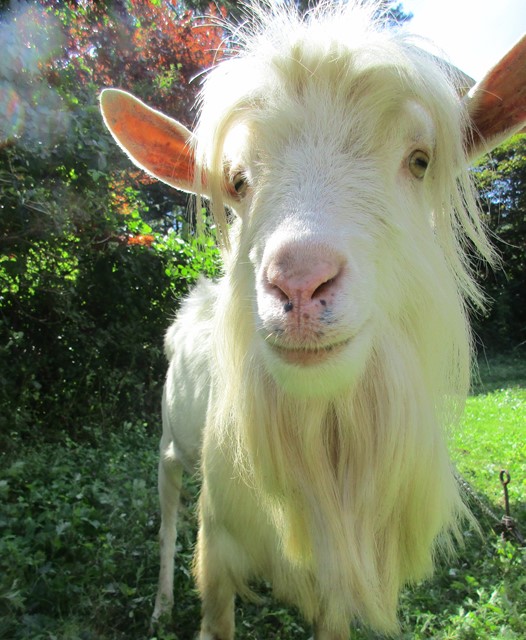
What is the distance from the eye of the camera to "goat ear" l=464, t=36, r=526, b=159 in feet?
5.87

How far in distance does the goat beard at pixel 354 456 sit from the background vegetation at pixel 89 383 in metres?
0.81

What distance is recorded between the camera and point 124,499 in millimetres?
4227

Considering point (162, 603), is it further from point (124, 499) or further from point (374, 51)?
point (374, 51)

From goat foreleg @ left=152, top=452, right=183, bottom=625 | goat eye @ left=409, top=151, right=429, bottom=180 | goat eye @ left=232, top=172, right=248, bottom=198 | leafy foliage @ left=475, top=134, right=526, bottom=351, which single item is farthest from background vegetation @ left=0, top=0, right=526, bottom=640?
leafy foliage @ left=475, top=134, right=526, bottom=351

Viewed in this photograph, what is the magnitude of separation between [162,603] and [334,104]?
2.92 meters

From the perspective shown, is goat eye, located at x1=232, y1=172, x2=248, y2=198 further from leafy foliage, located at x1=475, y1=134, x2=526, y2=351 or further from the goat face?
leafy foliage, located at x1=475, y1=134, x2=526, y2=351

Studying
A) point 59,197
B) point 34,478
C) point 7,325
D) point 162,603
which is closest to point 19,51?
point 59,197

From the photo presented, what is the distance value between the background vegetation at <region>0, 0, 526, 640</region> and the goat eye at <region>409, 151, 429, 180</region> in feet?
3.78

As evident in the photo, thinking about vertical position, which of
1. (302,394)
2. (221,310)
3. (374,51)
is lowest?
(302,394)

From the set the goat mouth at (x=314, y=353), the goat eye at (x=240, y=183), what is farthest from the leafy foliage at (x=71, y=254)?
the goat mouth at (x=314, y=353)

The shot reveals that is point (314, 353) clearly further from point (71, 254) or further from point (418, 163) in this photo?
point (71, 254)

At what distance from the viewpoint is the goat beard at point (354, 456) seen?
179 centimetres

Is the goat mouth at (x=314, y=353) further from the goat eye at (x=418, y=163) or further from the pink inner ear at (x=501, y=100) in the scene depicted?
the pink inner ear at (x=501, y=100)

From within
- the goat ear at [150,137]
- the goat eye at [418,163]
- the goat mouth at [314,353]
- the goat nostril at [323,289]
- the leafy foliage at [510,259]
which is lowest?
the goat mouth at [314,353]
